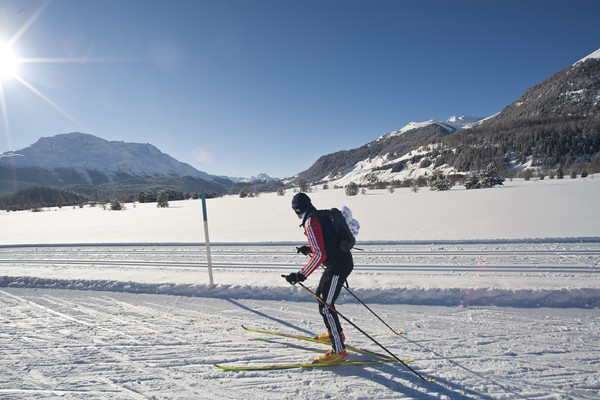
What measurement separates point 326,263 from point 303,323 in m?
1.45

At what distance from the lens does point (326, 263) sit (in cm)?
315

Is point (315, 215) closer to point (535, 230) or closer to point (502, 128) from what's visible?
point (535, 230)

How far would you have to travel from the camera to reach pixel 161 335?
3734mm

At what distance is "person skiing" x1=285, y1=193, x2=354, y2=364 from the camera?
2938 mm

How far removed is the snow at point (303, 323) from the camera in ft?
8.93

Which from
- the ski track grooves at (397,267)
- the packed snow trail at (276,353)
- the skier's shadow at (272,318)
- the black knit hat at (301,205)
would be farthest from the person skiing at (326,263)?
the ski track grooves at (397,267)

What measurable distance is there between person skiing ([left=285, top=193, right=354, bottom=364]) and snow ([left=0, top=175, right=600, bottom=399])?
30cm

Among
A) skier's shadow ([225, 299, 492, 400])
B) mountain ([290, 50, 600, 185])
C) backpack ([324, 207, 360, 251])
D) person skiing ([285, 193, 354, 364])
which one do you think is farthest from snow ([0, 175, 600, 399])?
mountain ([290, 50, 600, 185])

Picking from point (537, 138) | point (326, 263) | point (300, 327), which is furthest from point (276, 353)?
point (537, 138)

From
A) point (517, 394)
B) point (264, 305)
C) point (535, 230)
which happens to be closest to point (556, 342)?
point (517, 394)

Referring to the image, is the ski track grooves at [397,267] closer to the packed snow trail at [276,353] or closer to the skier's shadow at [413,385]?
the packed snow trail at [276,353]

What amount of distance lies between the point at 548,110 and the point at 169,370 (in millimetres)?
178288

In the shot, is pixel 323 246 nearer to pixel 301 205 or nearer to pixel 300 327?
pixel 301 205

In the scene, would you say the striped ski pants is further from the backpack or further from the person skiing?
the backpack
